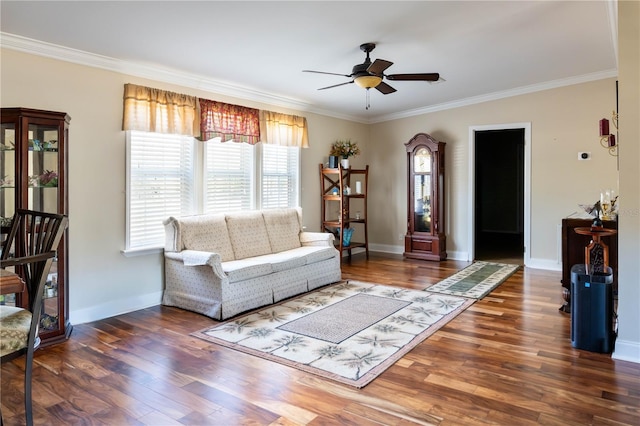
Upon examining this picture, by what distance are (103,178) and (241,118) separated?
1.87 m

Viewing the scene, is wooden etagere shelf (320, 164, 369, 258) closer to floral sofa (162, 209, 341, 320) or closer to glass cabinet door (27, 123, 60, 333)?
floral sofa (162, 209, 341, 320)

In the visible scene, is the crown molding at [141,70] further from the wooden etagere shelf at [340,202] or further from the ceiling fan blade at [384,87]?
the ceiling fan blade at [384,87]

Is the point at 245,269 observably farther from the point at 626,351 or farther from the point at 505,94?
the point at 505,94

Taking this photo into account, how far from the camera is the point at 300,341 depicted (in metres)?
3.38

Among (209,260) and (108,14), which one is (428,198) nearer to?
(209,260)

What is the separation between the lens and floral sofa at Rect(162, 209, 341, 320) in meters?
4.01

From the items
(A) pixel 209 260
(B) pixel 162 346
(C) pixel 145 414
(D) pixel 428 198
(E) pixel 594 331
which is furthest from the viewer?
(D) pixel 428 198

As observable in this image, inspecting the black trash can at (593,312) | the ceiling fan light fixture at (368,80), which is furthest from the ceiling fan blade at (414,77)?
the black trash can at (593,312)

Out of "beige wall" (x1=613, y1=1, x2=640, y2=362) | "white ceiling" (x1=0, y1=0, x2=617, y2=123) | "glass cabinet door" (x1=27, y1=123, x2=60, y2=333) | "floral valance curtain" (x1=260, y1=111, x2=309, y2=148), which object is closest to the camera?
"beige wall" (x1=613, y1=1, x2=640, y2=362)

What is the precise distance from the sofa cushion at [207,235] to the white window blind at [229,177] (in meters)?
0.35

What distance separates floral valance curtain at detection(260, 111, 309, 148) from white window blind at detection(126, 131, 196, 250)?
1163 millimetres

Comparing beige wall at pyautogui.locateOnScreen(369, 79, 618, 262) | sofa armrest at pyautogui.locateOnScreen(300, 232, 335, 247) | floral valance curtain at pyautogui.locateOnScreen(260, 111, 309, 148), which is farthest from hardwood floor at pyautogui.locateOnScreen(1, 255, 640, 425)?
floral valance curtain at pyautogui.locateOnScreen(260, 111, 309, 148)

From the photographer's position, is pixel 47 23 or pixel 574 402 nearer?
pixel 574 402

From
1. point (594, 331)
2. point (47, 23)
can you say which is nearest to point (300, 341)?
point (594, 331)
